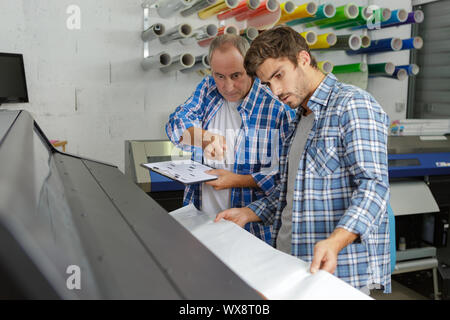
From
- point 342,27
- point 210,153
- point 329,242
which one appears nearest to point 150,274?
point 329,242

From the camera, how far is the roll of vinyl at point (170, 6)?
234 centimetres

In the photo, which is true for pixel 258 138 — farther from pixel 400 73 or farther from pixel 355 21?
pixel 400 73

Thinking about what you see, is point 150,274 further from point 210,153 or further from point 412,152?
point 412,152

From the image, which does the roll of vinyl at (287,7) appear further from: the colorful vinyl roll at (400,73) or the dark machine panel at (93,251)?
the dark machine panel at (93,251)

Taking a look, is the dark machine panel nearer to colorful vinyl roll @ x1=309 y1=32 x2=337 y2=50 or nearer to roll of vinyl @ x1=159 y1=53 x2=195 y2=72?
roll of vinyl @ x1=159 y1=53 x2=195 y2=72

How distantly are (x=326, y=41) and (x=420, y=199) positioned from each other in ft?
4.03

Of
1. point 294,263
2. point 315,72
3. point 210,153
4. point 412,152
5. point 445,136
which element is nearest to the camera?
point 294,263

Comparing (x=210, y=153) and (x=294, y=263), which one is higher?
(x=210, y=153)

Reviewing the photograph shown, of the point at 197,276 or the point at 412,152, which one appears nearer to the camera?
the point at 197,276

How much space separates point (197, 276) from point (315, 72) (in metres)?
0.90

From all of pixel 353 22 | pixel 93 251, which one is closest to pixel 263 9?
pixel 353 22

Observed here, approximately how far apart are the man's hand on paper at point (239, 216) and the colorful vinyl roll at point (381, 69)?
2.24 meters
